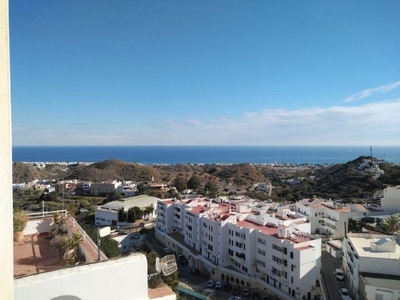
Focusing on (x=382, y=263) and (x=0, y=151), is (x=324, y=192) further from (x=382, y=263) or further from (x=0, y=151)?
(x=0, y=151)

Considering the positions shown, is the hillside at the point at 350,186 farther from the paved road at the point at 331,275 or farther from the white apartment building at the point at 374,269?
the white apartment building at the point at 374,269

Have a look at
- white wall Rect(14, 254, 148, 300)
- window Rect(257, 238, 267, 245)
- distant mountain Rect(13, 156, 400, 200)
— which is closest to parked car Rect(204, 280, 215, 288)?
window Rect(257, 238, 267, 245)

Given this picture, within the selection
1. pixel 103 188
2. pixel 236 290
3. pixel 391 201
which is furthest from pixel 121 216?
pixel 391 201

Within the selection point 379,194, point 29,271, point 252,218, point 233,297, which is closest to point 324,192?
point 379,194

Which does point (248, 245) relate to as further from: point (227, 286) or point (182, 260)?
point (182, 260)

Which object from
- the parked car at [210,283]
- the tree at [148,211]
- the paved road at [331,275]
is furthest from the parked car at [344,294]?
the tree at [148,211]
